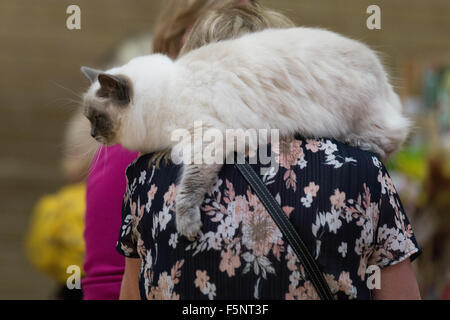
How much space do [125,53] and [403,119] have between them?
196 cm

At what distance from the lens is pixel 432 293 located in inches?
165

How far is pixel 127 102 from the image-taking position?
1.97 metres

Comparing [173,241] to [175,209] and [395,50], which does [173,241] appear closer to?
[175,209]

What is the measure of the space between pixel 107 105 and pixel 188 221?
0.60 metres

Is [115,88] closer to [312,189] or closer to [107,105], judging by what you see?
[107,105]

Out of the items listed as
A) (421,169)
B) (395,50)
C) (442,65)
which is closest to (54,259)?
(421,169)

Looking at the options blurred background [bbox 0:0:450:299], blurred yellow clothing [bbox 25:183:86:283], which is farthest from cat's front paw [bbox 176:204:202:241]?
blurred background [bbox 0:0:450:299]

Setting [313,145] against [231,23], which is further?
[231,23]

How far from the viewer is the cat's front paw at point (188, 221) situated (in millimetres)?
1583

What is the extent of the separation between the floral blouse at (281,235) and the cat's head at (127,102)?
306 mm

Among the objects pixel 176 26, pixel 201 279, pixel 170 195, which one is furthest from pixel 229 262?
pixel 176 26

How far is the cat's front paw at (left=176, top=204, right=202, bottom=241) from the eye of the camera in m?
1.58

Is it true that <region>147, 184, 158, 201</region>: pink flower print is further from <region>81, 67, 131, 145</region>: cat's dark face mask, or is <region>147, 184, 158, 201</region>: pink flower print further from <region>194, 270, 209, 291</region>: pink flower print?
<region>81, 67, 131, 145</region>: cat's dark face mask

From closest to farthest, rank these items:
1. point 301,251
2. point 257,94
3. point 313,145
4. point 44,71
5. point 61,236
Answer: point 301,251 → point 313,145 → point 257,94 → point 61,236 → point 44,71
